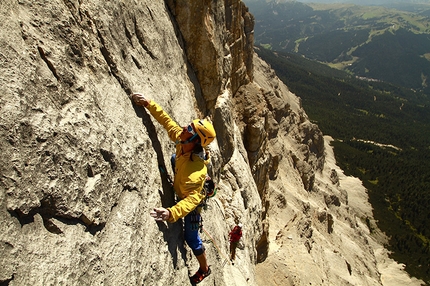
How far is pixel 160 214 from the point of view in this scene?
17.6ft

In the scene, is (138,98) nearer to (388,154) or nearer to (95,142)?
(95,142)

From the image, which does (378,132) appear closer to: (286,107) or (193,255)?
(286,107)

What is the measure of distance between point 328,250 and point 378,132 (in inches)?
5225

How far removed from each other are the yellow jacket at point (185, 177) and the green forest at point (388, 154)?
51.9 meters

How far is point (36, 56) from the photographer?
4164mm

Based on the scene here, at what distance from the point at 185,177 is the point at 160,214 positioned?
828mm

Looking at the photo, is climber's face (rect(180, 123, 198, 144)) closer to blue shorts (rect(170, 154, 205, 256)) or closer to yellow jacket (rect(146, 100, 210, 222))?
yellow jacket (rect(146, 100, 210, 222))

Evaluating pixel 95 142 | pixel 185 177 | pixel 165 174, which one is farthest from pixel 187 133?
pixel 95 142

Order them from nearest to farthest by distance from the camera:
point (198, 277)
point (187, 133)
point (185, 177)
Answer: point (185, 177) → point (187, 133) → point (198, 277)

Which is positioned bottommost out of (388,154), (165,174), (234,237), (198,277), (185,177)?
(388,154)

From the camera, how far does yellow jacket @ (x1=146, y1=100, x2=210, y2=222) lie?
5367 millimetres

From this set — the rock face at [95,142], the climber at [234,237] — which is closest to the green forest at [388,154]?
the climber at [234,237]

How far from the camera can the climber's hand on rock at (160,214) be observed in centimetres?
521

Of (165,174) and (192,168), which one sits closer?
(192,168)
